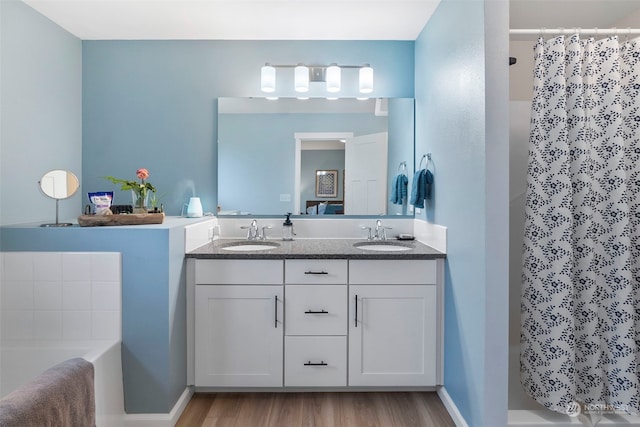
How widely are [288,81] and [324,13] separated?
0.57 meters

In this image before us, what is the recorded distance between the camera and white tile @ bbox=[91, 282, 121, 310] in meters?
1.87

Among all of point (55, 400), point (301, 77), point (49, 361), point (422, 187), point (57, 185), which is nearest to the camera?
point (55, 400)

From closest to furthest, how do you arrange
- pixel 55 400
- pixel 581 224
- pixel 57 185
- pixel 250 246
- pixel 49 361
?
pixel 55 400
pixel 581 224
pixel 49 361
pixel 57 185
pixel 250 246

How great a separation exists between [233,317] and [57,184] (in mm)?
1178

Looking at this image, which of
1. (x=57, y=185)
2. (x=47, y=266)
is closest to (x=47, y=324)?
(x=47, y=266)

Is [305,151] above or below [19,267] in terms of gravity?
above

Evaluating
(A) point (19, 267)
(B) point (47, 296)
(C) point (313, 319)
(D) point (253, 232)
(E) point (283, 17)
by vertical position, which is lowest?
(C) point (313, 319)

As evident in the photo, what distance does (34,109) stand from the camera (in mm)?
2318

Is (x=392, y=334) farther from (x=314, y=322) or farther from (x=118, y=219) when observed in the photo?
(x=118, y=219)

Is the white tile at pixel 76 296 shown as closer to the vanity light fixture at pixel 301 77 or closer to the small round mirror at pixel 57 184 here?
the small round mirror at pixel 57 184

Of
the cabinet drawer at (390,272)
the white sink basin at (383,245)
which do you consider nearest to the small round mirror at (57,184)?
the cabinet drawer at (390,272)

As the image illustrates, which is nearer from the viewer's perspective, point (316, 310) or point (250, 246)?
point (316, 310)

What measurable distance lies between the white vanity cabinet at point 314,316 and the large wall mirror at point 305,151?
28.2 inches

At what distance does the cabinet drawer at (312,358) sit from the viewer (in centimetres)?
217
